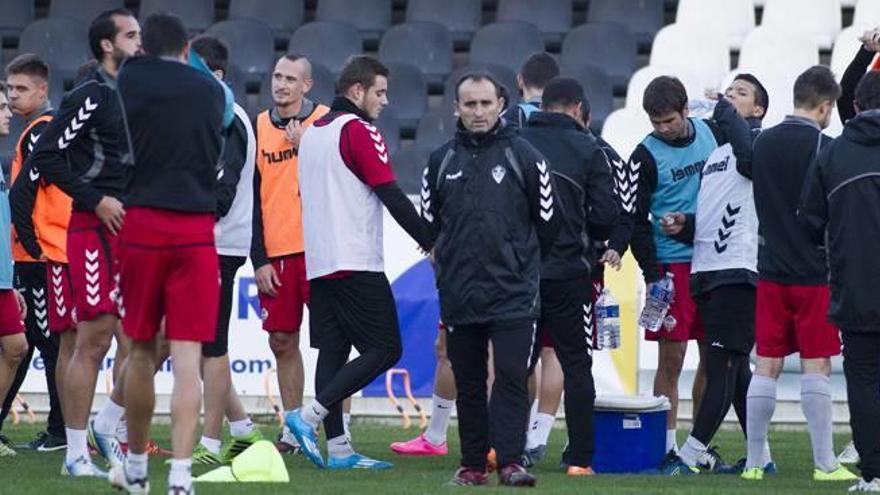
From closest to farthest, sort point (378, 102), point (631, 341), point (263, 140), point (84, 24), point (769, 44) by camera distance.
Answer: point (378, 102) → point (263, 140) → point (631, 341) → point (769, 44) → point (84, 24)

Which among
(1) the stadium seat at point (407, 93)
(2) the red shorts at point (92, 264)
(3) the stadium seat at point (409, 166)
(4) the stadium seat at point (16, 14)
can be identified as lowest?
(2) the red shorts at point (92, 264)

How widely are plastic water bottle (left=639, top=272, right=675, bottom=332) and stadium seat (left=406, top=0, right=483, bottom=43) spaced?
8.72m

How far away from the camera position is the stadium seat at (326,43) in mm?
18391

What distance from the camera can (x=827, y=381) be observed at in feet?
31.3

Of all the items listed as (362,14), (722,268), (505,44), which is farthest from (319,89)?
(722,268)

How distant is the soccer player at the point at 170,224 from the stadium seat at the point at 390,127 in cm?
943

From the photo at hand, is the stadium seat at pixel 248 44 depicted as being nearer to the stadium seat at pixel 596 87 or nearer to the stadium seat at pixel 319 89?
the stadium seat at pixel 319 89

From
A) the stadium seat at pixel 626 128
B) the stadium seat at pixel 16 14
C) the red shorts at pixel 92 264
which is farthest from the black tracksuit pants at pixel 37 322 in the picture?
the stadium seat at pixel 16 14

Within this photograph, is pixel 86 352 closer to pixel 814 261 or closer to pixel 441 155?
pixel 441 155

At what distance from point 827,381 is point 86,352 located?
3.56 m

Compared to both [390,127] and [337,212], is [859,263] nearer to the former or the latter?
[337,212]

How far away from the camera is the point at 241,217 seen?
10.4 m

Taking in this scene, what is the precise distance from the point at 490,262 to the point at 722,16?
10334 mm

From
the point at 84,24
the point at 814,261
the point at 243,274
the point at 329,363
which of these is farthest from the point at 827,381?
the point at 84,24
